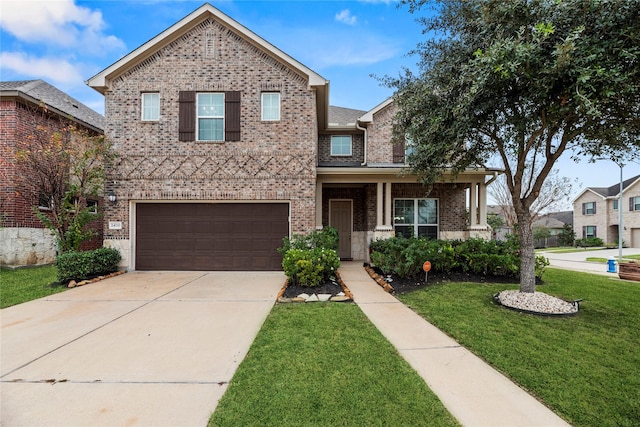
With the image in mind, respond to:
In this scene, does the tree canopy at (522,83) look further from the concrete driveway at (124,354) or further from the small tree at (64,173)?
the small tree at (64,173)

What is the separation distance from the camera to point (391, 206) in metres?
11.7

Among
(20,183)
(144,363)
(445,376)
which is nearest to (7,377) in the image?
(144,363)

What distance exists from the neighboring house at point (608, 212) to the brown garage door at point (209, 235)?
30988mm

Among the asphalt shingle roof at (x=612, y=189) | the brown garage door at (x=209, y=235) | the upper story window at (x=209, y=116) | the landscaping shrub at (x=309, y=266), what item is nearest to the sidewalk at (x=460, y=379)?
the landscaping shrub at (x=309, y=266)

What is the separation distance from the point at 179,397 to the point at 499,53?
5.80 m

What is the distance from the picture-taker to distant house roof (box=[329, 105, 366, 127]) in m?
13.0

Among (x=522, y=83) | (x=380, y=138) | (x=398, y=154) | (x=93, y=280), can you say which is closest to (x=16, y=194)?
(x=93, y=280)

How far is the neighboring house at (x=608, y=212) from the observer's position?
2645 centimetres

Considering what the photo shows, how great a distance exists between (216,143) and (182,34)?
11.8 ft

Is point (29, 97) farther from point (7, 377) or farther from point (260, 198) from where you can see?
point (7, 377)

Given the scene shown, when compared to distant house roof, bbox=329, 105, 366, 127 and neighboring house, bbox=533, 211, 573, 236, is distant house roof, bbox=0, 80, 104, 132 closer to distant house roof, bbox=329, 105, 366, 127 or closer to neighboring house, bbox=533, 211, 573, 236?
distant house roof, bbox=329, 105, 366, 127

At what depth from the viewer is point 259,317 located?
16.3ft

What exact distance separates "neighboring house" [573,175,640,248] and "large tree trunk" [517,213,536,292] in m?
28.1

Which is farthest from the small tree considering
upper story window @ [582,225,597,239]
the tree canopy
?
upper story window @ [582,225,597,239]
